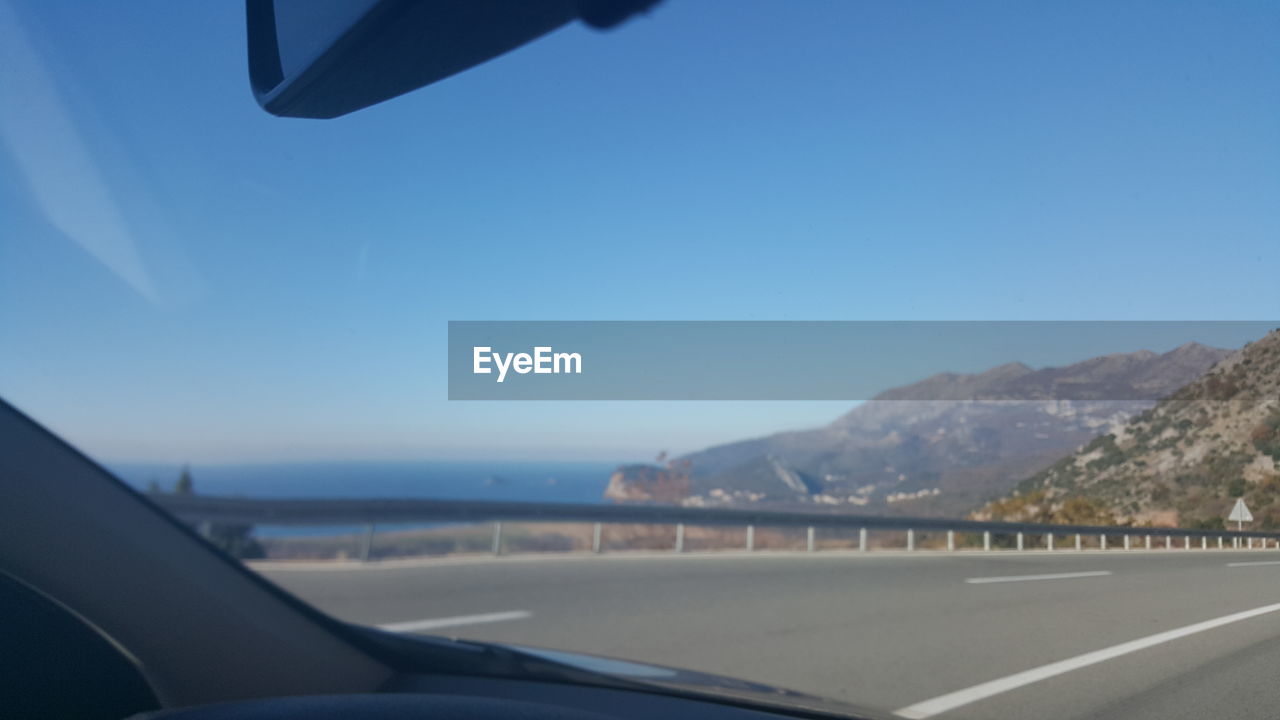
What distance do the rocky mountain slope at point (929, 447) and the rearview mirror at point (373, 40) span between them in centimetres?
226

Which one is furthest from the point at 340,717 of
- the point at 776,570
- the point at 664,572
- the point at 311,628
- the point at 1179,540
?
the point at 776,570

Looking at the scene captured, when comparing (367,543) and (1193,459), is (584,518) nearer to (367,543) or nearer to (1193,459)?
(367,543)

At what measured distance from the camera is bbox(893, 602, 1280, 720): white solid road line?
3686mm

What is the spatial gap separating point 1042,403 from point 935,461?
0.70m

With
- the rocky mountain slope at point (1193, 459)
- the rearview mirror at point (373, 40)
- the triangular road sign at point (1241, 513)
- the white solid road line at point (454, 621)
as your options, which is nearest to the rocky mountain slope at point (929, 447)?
the rocky mountain slope at point (1193, 459)

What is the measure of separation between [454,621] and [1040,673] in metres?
2.91

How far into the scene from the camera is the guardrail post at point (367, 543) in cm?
239

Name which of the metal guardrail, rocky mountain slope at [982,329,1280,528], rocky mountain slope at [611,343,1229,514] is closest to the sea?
the metal guardrail

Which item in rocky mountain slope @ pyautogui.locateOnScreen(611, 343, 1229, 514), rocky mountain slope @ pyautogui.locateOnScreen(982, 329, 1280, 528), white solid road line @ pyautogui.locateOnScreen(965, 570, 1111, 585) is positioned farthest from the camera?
white solid road line @ pyautogui.locateOnScreen(965, 570, 1111, 585)

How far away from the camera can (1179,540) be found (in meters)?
3.99

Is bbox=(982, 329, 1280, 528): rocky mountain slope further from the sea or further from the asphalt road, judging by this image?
the sea
